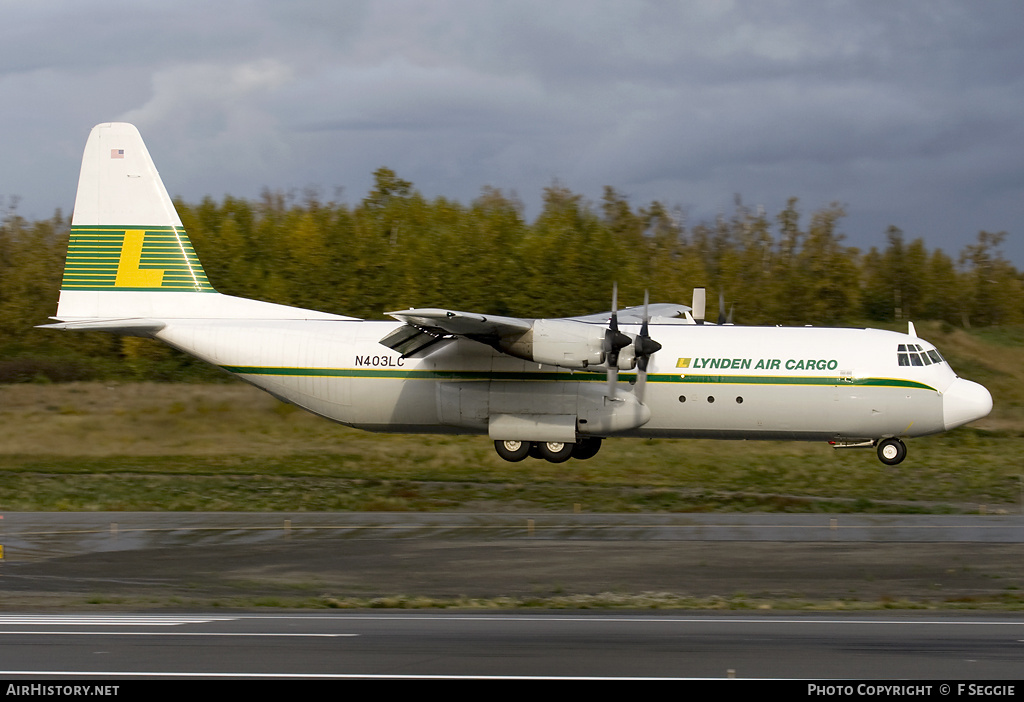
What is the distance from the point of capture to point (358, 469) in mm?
28672

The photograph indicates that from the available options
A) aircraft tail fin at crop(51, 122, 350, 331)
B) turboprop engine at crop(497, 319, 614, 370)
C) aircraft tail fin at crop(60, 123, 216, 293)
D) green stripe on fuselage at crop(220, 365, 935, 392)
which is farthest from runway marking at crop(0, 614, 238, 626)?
aircraft tail fin at crop(60, 123, 216, 293)

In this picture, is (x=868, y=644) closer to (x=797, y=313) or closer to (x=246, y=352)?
(x=246, y=352)

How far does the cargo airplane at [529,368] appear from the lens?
23641 mm

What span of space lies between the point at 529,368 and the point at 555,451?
228 centimetres

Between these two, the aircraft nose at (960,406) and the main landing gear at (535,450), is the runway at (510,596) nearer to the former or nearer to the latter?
the main landing gear at (535,450)

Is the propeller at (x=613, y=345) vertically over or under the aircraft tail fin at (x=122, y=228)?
Answer: under

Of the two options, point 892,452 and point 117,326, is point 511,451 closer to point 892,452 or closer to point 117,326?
point 892,452

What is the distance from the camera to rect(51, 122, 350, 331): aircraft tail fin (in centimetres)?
2578

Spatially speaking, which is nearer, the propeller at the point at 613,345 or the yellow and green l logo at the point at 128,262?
the propeller at the point at 613,345

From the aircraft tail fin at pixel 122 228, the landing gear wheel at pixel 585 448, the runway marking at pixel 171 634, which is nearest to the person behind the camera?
the runway marking at pixel 171 634

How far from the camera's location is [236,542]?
19.8 m

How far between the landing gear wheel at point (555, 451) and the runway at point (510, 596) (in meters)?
2.20

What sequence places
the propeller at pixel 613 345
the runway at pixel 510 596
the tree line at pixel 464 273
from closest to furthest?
Result: the runway at pixel 510 596
the propeller at pixel 613 345
the tree line at pixel 464 273

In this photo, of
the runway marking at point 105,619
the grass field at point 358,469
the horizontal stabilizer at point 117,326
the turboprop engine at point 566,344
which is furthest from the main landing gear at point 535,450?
the runway marking at point 105,619
